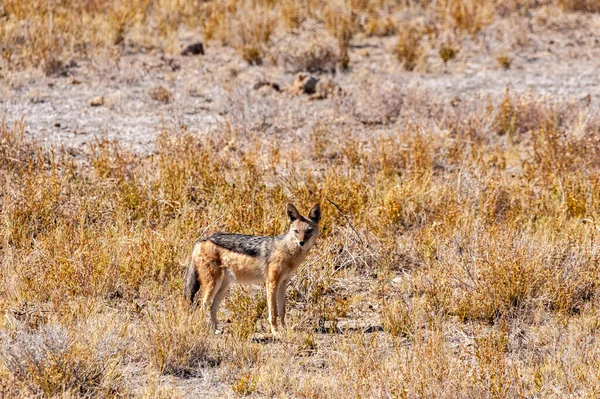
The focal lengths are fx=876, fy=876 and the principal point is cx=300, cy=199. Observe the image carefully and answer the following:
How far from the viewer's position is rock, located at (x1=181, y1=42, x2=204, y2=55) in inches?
619

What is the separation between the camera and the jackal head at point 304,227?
24.2ft

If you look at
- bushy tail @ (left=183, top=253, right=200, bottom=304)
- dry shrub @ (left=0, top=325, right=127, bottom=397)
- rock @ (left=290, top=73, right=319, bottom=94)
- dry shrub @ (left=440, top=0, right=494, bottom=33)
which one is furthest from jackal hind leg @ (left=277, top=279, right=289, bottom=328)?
dry shrub @ (left=440, top=0, right=494, bottom=33)

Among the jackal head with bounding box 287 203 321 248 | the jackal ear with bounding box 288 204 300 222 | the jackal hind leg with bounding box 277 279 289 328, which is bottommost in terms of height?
the jackal hind leg with bounding box 277 279 289 328

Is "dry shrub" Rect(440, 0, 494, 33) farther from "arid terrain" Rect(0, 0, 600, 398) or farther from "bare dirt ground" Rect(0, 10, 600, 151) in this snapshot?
"bare dirt ground" Rect(0, 10, 600, 151)

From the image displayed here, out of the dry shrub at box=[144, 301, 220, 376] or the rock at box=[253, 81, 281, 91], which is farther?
the rock at box=[253, 81, 281, 91]

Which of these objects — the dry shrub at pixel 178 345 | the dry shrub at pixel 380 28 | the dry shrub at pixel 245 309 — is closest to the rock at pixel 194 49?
the dry shrub at pixel 380 28

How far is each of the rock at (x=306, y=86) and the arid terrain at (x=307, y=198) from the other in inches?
1.0

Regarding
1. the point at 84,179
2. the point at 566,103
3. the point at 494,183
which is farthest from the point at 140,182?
the point at 566,103

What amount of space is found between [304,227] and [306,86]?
6.71 meters

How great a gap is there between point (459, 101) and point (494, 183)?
3.72 metres

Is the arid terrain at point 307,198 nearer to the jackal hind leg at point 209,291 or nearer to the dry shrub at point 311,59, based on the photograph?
the dry shrub at point 311,59

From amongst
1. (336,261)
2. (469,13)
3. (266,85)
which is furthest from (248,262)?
(469,13)

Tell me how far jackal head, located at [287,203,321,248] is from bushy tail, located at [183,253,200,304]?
0.87 metres

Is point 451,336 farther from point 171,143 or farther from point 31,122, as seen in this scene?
point 31,122
